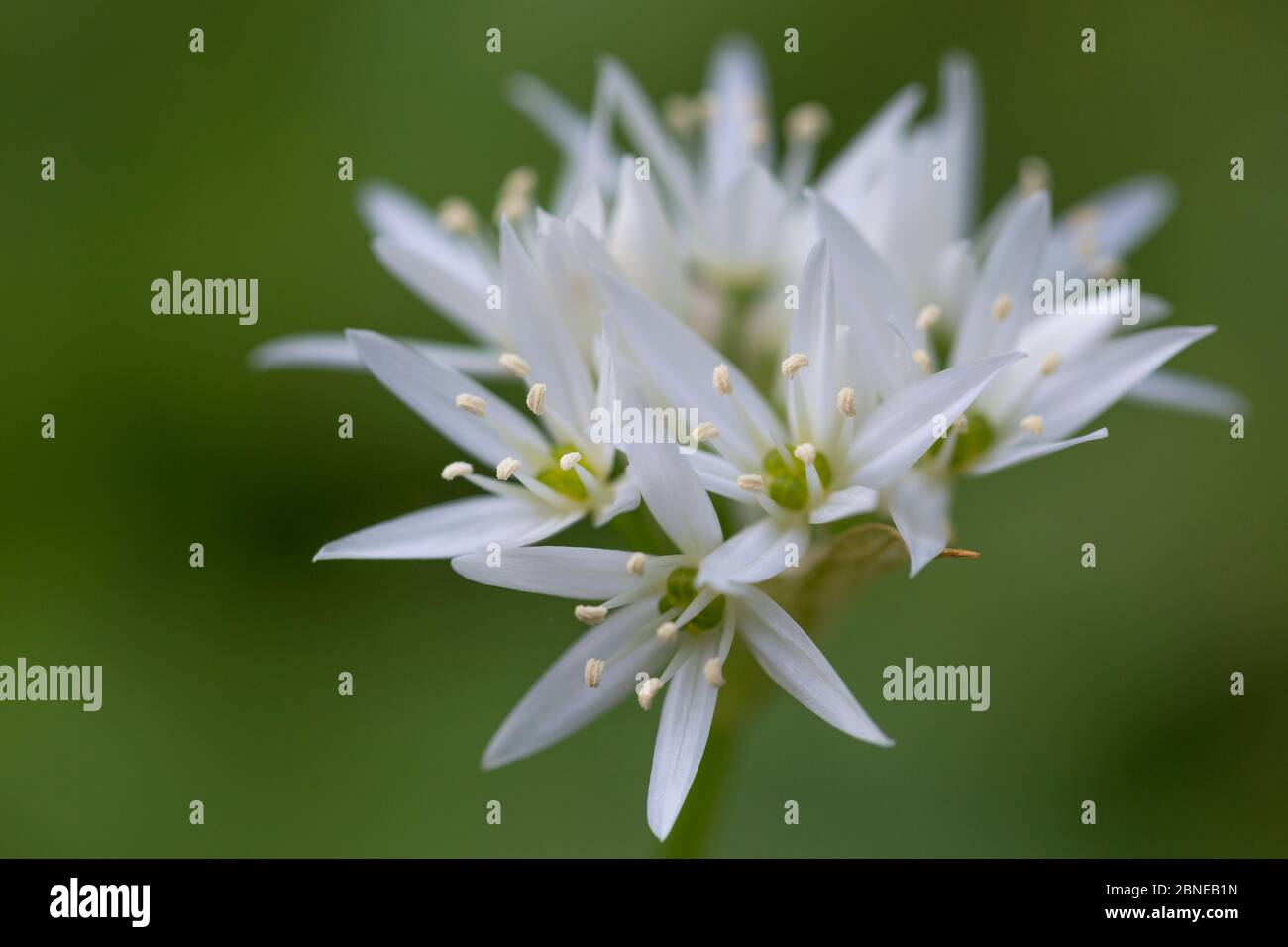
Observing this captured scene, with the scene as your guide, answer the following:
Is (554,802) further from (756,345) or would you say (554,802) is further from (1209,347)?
(1209,347)

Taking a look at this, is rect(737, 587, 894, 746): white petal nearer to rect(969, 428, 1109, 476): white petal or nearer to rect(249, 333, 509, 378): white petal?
rect(969, 428, 1109, 476): white petal

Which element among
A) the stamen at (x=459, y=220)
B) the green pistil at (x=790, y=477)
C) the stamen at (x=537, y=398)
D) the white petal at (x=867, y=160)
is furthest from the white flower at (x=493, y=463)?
the white petal at (x=867, y=160)

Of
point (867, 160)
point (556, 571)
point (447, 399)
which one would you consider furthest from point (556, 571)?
point (867, 160)

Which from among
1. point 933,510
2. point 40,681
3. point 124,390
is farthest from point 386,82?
point 933,510

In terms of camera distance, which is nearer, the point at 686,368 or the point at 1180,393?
the point at 686,368

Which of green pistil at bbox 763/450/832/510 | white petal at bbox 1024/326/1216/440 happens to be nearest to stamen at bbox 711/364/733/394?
green pistil at bbox 763/450/832/510

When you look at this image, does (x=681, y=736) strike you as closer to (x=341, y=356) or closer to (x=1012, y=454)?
(x=1012, y=454)
